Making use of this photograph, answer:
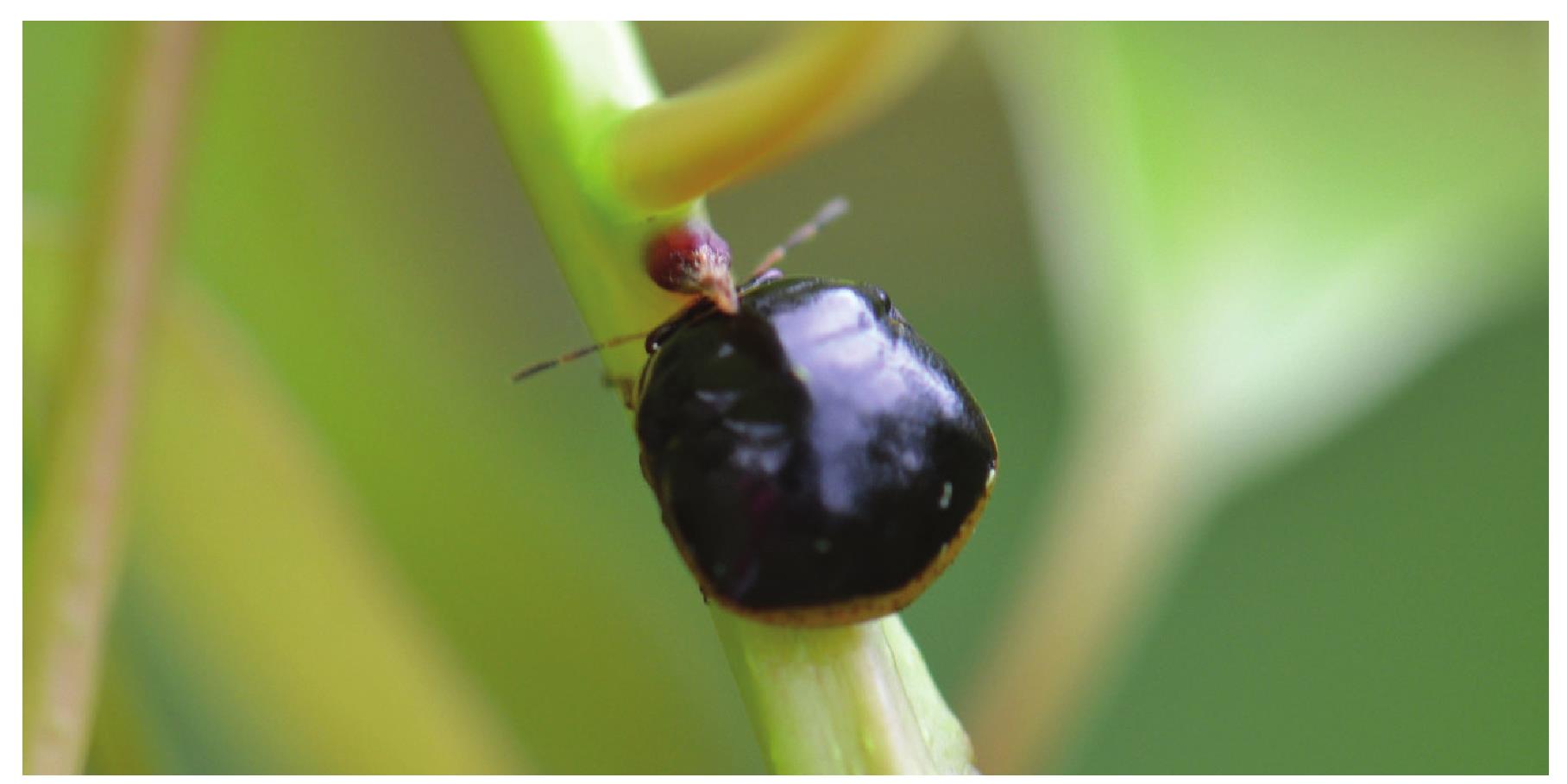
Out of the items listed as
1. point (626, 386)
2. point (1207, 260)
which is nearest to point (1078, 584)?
point (1207, 260)

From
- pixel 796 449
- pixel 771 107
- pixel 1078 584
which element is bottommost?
pixel 1078 584

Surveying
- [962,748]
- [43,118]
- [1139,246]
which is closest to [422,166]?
[43,118]

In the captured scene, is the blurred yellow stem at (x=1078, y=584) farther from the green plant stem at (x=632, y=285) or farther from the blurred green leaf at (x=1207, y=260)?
the green plant stem at (x=632, y=285)

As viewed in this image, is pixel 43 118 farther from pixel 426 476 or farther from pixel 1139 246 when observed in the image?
pixel 1139 246

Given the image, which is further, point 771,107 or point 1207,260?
point 1207,260

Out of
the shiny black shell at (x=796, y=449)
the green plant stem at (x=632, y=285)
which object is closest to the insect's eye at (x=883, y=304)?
the shiny black shell at (x=796, y=449)

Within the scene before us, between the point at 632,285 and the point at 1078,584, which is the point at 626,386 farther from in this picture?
the point at 1078,584
